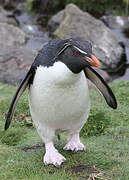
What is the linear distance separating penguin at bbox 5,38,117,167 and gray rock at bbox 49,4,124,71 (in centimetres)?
608

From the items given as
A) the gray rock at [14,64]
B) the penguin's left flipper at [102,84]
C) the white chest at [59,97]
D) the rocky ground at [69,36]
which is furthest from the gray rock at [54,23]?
the white chest at [59,97]

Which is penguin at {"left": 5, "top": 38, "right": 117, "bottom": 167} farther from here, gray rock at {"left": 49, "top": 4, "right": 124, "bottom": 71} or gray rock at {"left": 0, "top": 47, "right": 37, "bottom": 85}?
gray rock at {"left": 49, "top": 4, "right": 124, "bottom": 71}

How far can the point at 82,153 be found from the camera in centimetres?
425

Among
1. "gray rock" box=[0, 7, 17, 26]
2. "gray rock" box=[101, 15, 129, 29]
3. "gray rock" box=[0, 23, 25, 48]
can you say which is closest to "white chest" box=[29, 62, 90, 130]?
"gray rock" box=[0, 23, 25, 48]

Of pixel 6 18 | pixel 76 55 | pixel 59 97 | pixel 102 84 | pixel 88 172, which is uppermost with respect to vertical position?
pixel 76 55

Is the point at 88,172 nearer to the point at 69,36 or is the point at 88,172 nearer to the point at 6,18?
the point at 69,36

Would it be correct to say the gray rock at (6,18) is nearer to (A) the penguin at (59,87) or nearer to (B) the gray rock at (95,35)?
(B) the gray rock at (95,35)

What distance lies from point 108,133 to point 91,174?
1.51 metres

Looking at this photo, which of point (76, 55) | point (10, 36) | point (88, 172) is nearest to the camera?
point (76, 55)

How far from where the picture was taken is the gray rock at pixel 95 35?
10133 mm

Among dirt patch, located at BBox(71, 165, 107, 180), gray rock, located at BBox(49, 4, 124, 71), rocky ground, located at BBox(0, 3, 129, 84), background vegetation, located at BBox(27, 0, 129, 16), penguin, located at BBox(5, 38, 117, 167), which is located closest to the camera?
penguin, located at BBox(5, 38, 117, 167)

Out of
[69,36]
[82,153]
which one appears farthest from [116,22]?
[82,153]

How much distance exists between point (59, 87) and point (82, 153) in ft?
3.53

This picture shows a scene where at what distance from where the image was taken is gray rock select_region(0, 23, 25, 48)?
10883 millimetres
